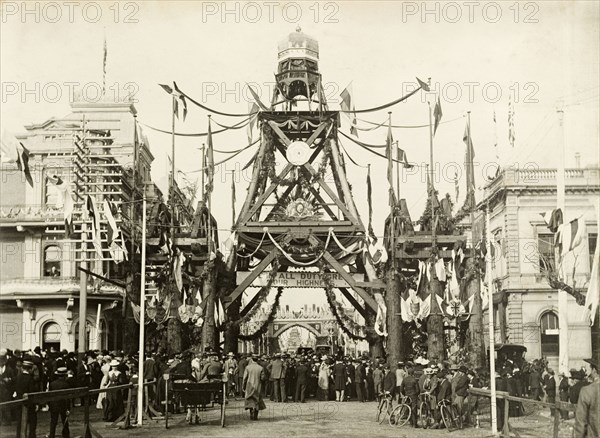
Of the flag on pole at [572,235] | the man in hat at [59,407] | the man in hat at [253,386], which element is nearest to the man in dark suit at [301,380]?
the man in hat at [253,386]

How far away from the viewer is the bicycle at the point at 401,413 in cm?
2089

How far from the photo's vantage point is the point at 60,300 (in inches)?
1727

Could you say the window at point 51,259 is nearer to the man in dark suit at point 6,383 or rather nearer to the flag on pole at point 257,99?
the flag on pole at point 257,99

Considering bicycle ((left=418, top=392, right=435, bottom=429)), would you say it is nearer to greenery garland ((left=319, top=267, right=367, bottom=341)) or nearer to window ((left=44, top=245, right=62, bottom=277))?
greenery garland ((left=319, top=267, right=367, bottom=341))

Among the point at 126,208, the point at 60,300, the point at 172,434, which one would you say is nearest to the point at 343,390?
the point at 172,434

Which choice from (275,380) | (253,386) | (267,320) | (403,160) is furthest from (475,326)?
(253,386)

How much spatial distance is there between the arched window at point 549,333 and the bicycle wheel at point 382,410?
26.2 meters

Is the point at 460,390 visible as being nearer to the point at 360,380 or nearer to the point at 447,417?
the point at 447,417

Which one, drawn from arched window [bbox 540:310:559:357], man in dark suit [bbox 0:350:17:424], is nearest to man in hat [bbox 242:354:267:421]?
man in dark suit [bbox 0:350:17:424]

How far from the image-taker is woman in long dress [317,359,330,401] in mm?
29438

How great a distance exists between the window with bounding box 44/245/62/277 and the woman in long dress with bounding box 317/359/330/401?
20.4 meters

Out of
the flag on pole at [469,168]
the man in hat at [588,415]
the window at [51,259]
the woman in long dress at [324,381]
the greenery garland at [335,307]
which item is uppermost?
the flag on pole at [469,168]

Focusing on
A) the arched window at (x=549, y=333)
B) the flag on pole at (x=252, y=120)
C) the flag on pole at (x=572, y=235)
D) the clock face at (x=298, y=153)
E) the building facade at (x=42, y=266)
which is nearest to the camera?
the flag on pole at (x=572, y=235)

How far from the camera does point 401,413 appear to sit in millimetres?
21281
